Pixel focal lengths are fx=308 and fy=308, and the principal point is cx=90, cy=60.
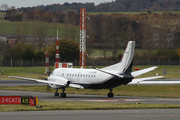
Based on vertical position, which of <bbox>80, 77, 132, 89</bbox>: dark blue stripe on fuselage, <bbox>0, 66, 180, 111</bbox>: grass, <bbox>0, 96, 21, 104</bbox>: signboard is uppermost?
<bbox>80, 77, 132, 89</bbox>: dark blue stripe on fuselage

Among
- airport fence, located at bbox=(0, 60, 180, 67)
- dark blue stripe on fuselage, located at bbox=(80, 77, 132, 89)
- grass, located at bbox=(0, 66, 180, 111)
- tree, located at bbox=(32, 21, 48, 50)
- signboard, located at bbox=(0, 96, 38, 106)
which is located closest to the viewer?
grass, located at bbox=(0, 66, 180, 111)

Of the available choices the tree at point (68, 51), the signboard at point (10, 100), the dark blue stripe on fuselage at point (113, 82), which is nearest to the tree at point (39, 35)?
the tree at point (68, 51)

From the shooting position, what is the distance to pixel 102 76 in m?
31.7

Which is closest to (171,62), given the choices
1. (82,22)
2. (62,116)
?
(82,22)

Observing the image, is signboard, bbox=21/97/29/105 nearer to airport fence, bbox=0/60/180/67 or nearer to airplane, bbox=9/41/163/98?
airplane, bbox=9/41/163/98

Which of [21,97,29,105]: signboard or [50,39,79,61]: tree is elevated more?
[50,39,79,61]: tree

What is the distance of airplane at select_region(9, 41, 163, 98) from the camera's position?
30.6 m

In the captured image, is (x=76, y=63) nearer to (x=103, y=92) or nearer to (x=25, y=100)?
(x=103, y=92)

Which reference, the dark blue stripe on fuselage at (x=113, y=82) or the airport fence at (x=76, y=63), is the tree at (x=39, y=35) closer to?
the airport fence at (x=76, y=63)

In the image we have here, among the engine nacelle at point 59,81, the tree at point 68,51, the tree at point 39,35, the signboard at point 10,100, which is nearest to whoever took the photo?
the signboard at point 10,100

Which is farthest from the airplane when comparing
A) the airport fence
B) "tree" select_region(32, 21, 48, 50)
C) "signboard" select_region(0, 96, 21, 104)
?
"tree" select_region(32, 21, 48, 50)

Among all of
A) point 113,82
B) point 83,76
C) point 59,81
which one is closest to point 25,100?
point 113,82

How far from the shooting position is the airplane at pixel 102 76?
30.6 metres

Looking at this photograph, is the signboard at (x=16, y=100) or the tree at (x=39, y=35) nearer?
the signboard at (x=16, y=100)
